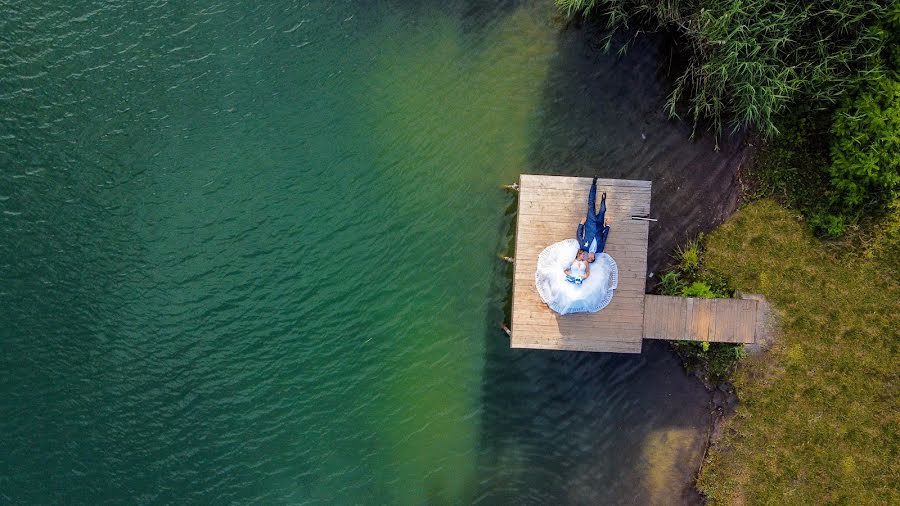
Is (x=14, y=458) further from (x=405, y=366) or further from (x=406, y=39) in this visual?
(x=406, y=39)

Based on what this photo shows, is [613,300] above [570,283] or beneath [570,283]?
beneath

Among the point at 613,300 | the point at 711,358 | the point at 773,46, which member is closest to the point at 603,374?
the point at 613,300

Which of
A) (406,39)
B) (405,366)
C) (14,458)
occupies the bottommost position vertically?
(14,458)

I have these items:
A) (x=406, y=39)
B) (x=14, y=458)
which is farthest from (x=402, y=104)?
(x=14, y=458)

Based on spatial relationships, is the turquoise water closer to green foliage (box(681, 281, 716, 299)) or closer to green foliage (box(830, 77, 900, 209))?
green foliage (box(681, 281, 716, 299))

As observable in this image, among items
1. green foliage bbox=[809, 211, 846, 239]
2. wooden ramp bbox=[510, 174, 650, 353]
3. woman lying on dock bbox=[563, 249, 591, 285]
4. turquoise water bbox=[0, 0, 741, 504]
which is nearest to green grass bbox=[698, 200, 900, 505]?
green foliage bbox=[809, 211, 846, 239]

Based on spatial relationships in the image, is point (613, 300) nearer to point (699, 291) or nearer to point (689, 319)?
point (689, 319)
